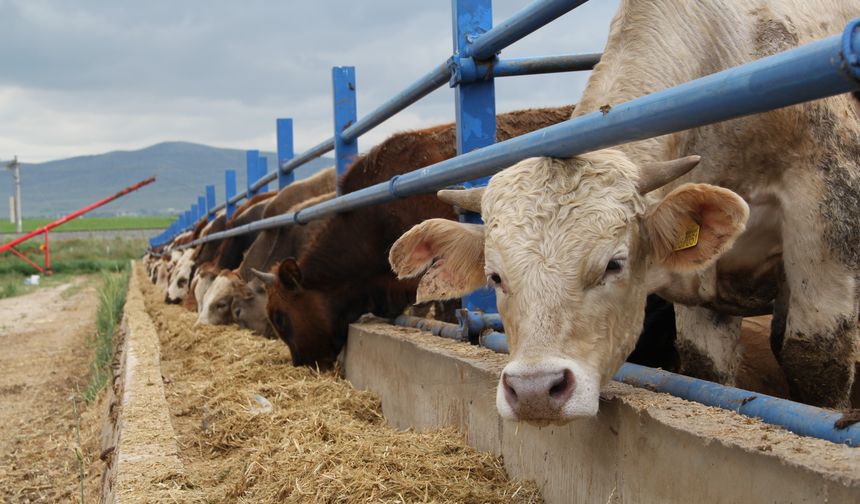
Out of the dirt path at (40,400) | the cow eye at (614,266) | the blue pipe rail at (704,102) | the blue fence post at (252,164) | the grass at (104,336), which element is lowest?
the dirt path at (40,400)

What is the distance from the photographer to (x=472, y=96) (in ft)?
13.1

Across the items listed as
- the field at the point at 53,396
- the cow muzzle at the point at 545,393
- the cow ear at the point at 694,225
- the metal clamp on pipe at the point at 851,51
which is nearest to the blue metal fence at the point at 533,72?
the metal clamp on pipe at the point at 851,51

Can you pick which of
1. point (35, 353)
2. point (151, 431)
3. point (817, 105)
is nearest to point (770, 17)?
point (817, 105)

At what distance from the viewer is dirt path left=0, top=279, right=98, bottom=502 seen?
4.14 m

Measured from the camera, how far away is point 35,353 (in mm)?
9805

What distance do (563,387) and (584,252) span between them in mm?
414

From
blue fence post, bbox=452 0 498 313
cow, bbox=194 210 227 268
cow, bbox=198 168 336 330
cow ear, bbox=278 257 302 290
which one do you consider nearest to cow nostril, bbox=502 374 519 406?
blue fence post, bbox=452 0 498 313

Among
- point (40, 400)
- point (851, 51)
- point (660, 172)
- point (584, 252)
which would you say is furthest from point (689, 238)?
point (40, 400)

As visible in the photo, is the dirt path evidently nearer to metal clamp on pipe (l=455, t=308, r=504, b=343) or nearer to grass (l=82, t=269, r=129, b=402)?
grass (l=82, t=269, r=129, b=402)

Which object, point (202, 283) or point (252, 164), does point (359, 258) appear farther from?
point (252, 164)

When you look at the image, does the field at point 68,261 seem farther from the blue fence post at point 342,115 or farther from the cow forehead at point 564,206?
the cow forehead at point 564,206

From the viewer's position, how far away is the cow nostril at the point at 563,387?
209 cm

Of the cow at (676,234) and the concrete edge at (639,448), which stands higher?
the cow at (676,234)

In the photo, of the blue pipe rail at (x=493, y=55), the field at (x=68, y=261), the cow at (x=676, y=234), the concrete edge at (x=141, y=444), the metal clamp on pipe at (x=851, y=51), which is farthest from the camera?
the field at (x=68, y=261)
